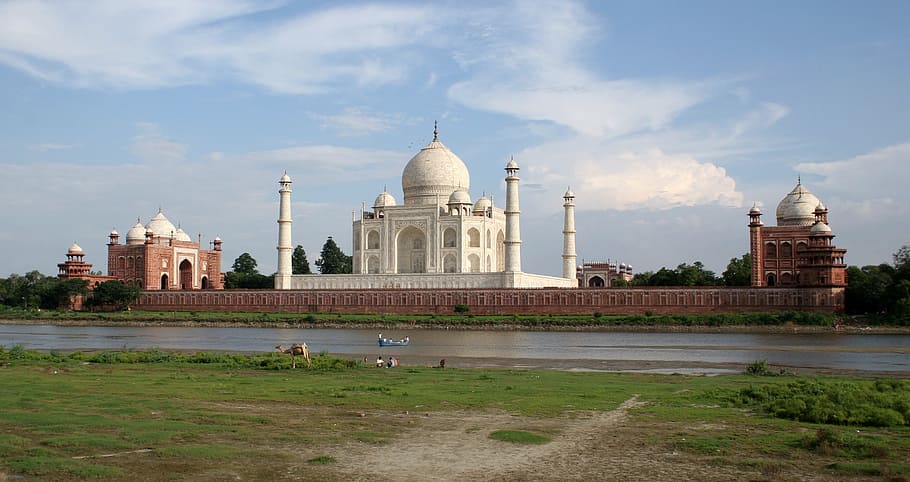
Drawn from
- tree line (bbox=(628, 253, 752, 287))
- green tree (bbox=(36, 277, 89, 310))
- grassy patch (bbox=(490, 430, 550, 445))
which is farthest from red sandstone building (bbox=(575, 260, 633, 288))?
grassy patch (bbox=(490, 430, 550, 445))

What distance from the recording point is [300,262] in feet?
285

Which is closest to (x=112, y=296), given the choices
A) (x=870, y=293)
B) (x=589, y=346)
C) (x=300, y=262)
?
(x=300, y=262)

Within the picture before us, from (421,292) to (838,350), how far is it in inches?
1343

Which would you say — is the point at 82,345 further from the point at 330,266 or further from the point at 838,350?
the point at 330,266

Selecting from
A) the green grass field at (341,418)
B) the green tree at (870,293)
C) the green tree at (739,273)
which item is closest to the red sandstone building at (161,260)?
the green tree at (739,273)

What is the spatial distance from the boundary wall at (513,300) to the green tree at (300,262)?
47.8 feet

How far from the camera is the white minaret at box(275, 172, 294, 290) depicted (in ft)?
232

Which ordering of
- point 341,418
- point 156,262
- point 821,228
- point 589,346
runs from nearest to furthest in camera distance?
point 341,418
point 589,346
point 821,228
point 156,262

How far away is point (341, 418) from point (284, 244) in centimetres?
5755

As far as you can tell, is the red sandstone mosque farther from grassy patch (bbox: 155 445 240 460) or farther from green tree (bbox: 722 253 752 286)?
grassy patch (bbox: 155 445 240 460)

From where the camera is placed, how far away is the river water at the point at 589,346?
31031mm

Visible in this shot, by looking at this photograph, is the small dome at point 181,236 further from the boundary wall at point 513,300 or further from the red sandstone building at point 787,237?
the red sandstone building at point 787,237

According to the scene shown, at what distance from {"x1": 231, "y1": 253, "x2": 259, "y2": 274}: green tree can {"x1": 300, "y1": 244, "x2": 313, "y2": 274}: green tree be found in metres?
9.12

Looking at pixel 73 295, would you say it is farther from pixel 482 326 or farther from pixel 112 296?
pixel 482 326
